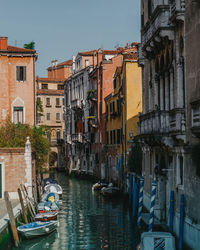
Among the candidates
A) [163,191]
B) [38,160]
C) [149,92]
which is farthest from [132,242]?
[38,160]

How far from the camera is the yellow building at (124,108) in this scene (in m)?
27.4

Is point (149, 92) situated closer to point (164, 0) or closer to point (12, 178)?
point (164, 0)

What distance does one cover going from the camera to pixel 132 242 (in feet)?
50.5

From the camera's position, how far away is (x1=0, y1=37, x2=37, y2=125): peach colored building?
25922mm

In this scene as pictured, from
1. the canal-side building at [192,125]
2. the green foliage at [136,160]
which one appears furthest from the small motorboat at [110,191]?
the canal-side building at [192,125]

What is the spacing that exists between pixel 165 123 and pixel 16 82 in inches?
555

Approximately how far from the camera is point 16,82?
26.2m

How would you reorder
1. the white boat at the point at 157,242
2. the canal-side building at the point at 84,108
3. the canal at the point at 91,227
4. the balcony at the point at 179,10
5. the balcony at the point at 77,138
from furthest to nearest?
the balcony at the point at 77,138, the canal-side building at the point at 84,108, the canal at the point at 91,227, the balcony at the point at 179,10, the white boat at the point at 157,242

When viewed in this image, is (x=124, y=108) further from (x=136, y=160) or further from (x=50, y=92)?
(x=50, y=92)

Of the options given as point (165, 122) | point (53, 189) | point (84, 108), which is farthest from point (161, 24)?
point (84, 108)

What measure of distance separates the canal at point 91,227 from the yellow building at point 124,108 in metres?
3.84

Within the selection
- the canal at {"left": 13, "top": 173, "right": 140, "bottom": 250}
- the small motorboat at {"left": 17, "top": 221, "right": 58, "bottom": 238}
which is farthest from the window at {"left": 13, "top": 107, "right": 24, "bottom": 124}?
the small motorboat at {"left": 17, "top": 221, "right": 58, "bottom": 238}

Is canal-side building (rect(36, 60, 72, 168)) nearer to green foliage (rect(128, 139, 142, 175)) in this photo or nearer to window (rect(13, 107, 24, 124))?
window (rect(13, 107, 24, 124))

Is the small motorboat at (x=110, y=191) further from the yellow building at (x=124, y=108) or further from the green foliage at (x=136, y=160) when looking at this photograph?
the green foliage at (x=136, y=160)
